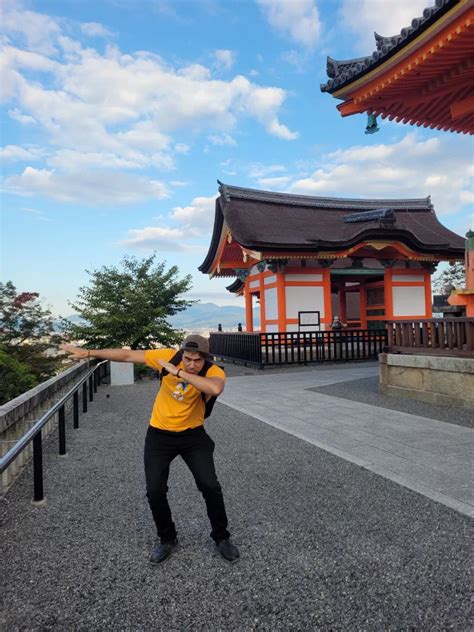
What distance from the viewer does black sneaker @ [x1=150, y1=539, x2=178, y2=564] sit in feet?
9.12

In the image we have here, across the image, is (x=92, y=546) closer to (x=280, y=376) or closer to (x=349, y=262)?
(x=280, y=376)

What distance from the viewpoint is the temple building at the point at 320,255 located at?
1603 centimetres

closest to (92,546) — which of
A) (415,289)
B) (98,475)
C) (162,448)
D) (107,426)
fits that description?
(162,448)

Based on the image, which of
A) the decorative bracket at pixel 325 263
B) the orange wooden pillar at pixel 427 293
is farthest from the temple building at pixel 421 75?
the orange wooden pillar at pixel 427 293

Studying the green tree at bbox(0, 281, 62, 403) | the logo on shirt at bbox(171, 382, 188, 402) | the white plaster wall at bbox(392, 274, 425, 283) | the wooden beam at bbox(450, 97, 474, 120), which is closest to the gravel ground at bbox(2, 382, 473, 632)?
the logo on shirt at bbox(171, 382, 188, 402)

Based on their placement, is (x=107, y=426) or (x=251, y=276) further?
(x=251, y=276)

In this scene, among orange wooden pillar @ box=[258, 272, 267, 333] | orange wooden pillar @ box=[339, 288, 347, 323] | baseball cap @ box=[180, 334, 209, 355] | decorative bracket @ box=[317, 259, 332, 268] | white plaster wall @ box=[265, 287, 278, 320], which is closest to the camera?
baseball cap @ box=[180, 334, 209, 355]

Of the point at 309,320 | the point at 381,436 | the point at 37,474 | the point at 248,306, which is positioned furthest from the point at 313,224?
the point at 37,474

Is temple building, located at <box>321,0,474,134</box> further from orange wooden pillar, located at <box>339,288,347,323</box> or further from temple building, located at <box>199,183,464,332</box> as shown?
orange wooden pillar, located at <box>339,288,347,323</box>

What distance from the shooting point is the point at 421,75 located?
242 inches

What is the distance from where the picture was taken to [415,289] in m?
18.4

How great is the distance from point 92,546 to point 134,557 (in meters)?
0.37

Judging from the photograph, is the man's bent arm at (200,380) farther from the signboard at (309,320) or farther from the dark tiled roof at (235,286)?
the dark tiled roof at (235,286)

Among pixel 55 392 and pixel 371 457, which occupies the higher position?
pixel 55 392
